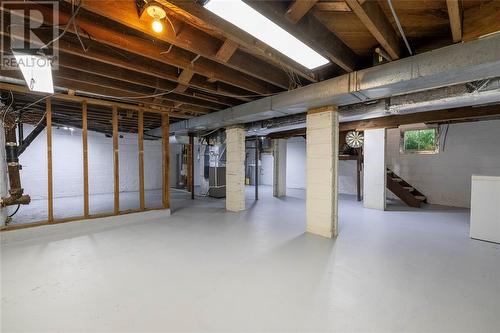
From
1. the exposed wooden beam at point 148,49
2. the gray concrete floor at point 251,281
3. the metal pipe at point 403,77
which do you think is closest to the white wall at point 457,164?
the gray concrete floor at point 251,281

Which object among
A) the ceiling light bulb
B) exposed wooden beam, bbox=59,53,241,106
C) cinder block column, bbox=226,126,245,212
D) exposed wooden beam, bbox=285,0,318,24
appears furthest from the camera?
cinder block column, bbox=226,126,245,212

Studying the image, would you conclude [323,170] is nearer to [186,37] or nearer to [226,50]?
[226,50]

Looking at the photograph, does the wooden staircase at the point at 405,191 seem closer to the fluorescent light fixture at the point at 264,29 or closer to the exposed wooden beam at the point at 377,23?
the exposed wooden beam at the point at 377,23

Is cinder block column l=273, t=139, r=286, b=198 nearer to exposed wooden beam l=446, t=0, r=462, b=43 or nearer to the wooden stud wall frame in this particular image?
the wooden stud wall frame

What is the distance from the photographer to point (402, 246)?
9.89ft

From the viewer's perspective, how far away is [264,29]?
175 centimetres

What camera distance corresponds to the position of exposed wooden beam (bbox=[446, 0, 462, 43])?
1498 mm

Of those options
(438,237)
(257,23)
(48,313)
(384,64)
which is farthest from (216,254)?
(438,237)

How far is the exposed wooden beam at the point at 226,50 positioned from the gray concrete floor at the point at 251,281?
215 centimetres

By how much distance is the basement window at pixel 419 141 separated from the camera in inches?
239

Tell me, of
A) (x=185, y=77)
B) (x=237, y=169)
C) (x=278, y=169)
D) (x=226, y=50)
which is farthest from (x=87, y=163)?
(x=278, y=169)

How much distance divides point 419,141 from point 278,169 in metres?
4.00

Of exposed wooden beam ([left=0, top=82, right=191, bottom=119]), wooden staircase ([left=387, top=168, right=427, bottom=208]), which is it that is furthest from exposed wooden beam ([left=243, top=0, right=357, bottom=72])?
wooden staircase ([left=387, top=168, right=427, bottom=208])

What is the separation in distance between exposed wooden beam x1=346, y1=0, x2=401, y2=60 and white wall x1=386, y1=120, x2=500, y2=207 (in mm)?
5040
